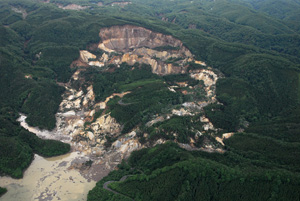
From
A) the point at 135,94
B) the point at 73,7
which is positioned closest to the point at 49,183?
the point at 135,94

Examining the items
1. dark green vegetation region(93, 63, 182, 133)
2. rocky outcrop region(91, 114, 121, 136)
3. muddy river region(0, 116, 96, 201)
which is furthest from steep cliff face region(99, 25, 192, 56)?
muddy river region(0, 116, 96, 201)

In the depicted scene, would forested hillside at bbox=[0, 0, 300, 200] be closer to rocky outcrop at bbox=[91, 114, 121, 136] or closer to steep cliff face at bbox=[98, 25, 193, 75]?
rocky outcrop at bbox=[91, 114, 121, 136]

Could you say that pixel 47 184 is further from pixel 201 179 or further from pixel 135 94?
pixel 135 94

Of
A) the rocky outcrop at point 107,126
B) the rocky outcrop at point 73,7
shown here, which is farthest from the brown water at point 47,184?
the rocky outcrop at point 73,7

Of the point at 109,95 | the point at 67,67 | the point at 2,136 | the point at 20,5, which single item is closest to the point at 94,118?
the point at 109,95

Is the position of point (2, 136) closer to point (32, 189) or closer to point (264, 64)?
point (32, 189)

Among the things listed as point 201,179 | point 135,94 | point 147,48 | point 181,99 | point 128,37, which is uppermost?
point 128,37
